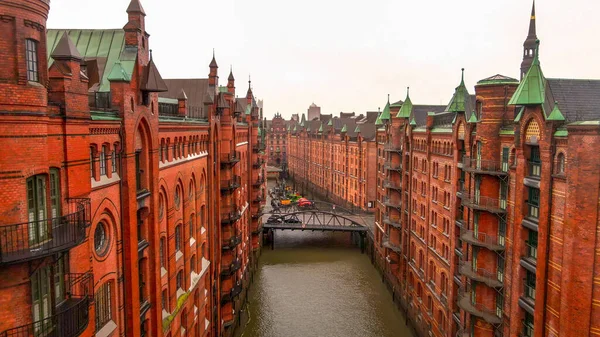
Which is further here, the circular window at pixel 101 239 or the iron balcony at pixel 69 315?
the circular window at pixel 101 239

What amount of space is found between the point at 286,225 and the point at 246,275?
1910cm

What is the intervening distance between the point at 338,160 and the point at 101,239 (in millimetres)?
83953

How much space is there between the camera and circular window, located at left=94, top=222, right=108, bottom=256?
1886cm

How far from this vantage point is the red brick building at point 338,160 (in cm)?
8406

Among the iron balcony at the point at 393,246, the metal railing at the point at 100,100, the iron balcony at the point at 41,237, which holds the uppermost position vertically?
the metal railing at the point at 100,100

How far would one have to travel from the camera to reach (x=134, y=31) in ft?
73.7

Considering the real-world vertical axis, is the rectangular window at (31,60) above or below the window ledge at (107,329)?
above

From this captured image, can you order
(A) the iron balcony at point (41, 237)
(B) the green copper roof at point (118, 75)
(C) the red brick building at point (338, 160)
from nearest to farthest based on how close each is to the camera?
(A) the iron balcony at point (41, 237) < (B) the green copper roof at point (118, 75) < (C) the red brick building at point (338, 160)

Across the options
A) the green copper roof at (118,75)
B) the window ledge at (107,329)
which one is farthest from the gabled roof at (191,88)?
the window ledge at (107,329)

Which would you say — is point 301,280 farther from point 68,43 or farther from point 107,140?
point 68,43

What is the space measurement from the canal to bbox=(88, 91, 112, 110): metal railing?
1155 inches

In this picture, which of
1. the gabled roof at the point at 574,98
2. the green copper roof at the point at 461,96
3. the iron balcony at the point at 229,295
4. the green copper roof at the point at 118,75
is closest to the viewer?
the green copper roof at the point at 118,75

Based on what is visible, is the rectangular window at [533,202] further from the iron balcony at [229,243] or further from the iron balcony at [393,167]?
the iron balcony at [393,167]

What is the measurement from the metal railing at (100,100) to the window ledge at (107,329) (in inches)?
355
